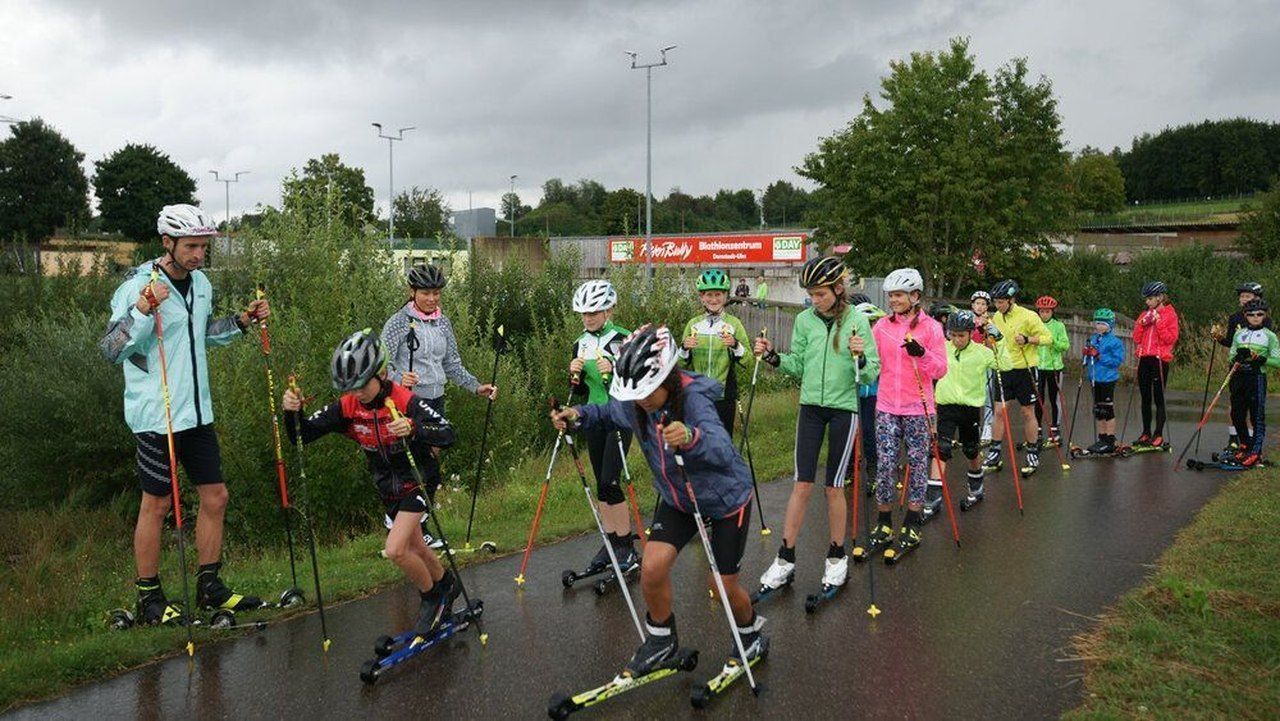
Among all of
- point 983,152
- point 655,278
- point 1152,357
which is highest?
point 983,152

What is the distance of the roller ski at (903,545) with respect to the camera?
7.77m

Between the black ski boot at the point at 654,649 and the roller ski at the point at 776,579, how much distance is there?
168 cm

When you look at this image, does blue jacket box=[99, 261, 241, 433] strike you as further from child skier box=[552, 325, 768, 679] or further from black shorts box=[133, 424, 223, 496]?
child skier box=[552, 325, 768, 679]

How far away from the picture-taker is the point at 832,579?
22.9 feet

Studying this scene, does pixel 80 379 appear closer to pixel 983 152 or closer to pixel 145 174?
pixel 983 152

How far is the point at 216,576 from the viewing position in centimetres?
657

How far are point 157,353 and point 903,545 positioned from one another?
612cm

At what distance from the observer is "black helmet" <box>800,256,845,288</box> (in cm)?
696

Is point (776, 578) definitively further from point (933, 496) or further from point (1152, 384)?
point (1152, 384)

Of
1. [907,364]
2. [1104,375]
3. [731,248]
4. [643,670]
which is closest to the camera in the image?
[643,670]

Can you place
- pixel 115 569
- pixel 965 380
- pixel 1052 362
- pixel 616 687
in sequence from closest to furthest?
1. pixel 616 687
2. pixel 115 569
3. pixel 965 380
4. pixel 1052 362

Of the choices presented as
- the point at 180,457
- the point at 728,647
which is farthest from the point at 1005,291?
the point at 180,457

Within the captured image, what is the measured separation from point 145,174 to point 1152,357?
298ft

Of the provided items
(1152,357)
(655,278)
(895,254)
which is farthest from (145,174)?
(1152,357)
